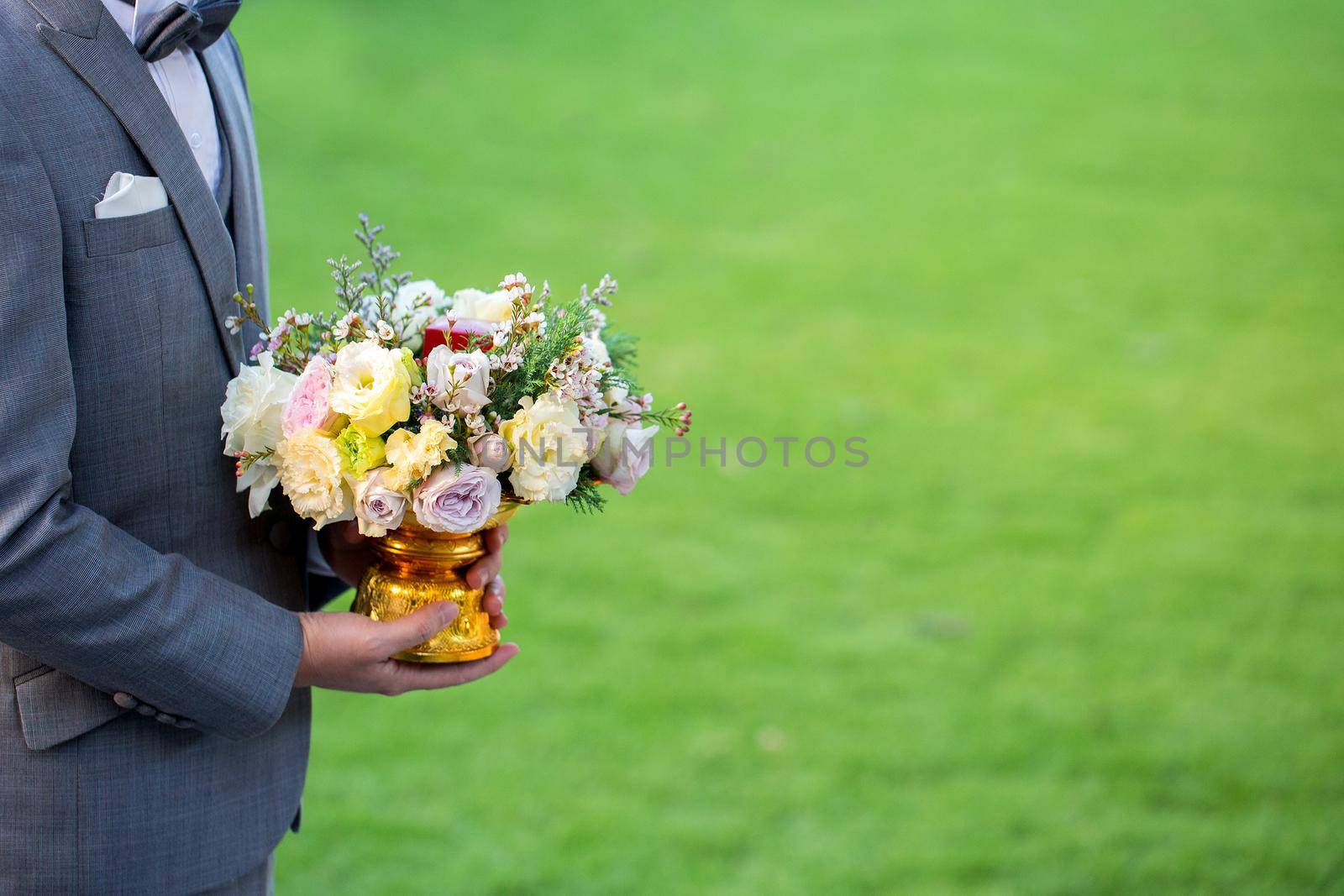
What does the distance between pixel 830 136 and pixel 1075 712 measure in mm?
6778

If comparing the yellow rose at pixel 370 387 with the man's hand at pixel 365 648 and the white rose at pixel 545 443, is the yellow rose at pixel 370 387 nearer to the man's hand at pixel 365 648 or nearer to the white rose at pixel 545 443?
the white rose at pixel 545 443

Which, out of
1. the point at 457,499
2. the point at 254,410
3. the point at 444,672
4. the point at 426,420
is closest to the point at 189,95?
the point at 254,410

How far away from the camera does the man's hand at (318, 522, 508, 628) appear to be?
2.01m

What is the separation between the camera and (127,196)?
62.8 inches

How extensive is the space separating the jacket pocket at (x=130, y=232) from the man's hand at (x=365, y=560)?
560 millimetres

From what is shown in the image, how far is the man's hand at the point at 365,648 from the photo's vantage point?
180cm

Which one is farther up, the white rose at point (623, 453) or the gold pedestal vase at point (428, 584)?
the white rose at point (623, 453)

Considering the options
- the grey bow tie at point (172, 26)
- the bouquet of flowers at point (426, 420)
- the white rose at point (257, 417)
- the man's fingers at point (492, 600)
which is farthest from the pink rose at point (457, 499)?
the grey bow tie at point (172, 26)

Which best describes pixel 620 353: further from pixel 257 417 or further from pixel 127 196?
pixel 127 196

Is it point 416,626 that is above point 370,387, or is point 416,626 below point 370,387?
below

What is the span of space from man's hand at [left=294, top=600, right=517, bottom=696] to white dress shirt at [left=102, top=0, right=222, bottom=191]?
0.64 meters

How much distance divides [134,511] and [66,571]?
19 cm

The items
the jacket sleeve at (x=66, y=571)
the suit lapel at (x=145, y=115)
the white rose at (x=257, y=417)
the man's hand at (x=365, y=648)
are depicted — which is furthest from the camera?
the man's hand at (x=365, y=648)

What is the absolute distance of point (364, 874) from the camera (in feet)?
11.2
